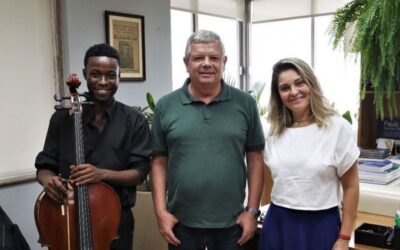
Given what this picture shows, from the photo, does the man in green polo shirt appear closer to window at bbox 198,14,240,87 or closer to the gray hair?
the gray hair

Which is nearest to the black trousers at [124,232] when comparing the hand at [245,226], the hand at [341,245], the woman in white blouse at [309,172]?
the hand at [245,226]

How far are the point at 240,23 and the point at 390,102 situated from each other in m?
4.37

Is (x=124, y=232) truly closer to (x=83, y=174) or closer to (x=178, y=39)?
(x=83, y=174)

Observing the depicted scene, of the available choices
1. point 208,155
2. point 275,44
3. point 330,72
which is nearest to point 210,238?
point 208,155

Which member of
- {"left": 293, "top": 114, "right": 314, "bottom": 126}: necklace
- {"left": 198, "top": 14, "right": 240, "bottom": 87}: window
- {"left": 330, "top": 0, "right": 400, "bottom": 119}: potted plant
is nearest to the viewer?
{"left": 330, "top": 0, "right": 400, "bottom": 119}: potted plant

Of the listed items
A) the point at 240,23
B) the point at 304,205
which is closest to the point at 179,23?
the point at 240,23

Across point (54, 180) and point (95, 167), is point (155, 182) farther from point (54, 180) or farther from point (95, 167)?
point (54, 180)

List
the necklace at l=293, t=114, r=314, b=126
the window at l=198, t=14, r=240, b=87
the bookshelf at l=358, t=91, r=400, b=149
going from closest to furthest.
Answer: the necklace at l=293, t=114, r=314, b=126, the bookshelf at l=358, t=91, r=400, b=149, the window at l=198, t=14, r=240, b=87

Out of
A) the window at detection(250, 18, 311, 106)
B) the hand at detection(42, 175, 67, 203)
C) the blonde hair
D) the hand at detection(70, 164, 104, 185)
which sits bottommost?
the hand at detection(42, 175, 67, 203)

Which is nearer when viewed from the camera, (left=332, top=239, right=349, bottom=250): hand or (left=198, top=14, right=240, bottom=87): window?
(left=332, top=239, right=349, bottom=250): hand

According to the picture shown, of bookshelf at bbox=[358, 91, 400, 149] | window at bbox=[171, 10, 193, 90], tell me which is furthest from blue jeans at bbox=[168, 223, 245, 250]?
window at bbox=[171, 10, 193, 90]

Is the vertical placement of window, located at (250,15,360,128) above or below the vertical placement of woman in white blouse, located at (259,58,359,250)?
above

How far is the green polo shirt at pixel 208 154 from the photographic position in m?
1.72

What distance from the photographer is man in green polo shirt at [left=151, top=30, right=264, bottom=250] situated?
1.72 meters
